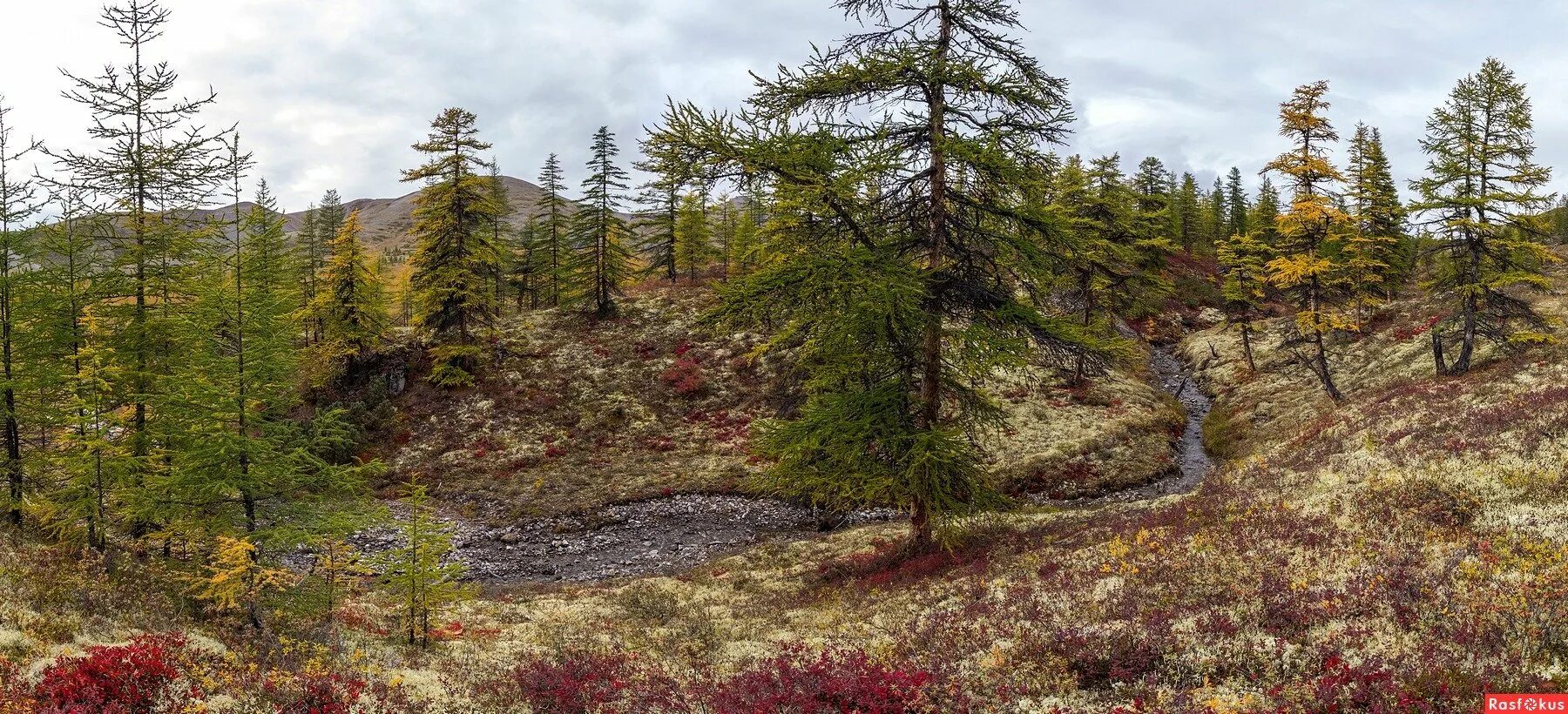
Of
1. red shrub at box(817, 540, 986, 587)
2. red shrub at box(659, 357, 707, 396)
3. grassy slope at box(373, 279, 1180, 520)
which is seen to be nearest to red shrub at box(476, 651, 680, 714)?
red shrub at box(817, 540, 986, 587)

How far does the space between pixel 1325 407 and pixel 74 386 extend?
40.8 meters

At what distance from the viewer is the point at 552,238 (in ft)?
171

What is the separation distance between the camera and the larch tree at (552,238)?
161 ft

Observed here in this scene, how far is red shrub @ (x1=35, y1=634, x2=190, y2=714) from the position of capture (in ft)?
23.5

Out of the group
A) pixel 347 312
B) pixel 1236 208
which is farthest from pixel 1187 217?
pixel 347 312

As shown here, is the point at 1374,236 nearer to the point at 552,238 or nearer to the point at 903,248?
the point at 903,248

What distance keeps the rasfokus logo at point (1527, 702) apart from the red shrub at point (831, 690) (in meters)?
4.50

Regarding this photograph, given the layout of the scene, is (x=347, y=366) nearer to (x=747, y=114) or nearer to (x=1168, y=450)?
(x=747, y=114)

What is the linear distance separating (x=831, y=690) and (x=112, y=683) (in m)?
8.39

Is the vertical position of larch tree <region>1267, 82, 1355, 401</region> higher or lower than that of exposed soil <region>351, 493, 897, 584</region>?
higher

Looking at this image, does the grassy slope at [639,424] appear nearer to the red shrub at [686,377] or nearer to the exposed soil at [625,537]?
the red shrub at [686,377]

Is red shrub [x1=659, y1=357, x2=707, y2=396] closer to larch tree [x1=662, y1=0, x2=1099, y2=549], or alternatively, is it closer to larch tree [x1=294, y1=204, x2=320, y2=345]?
larch tree [x1=662, y1=0, x2=1099, y2=549]

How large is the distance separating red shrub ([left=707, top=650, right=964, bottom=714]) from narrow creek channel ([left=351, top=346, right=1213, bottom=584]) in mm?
14089

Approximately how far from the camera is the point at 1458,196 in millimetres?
24141
